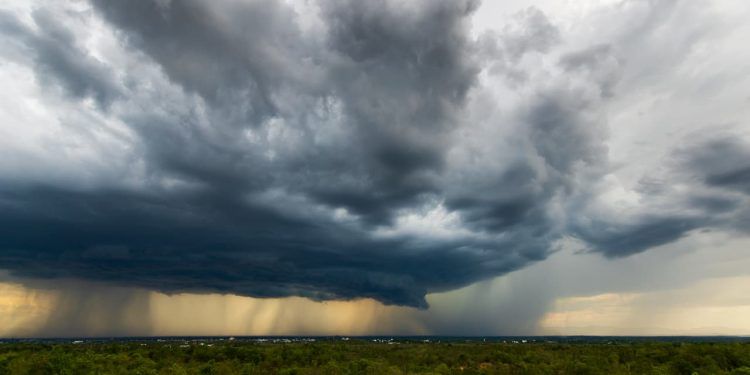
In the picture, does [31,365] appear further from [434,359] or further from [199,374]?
[434,359]

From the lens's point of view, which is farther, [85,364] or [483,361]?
[483,361]

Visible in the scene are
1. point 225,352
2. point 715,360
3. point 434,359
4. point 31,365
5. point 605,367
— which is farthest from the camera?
point 225,352

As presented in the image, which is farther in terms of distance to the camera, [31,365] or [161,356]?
[161,356]

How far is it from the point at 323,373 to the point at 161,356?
151 ft

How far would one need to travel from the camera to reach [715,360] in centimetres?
5553

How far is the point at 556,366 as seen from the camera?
171 ft

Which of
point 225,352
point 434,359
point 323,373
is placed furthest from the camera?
point 225,352

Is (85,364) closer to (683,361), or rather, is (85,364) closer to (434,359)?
(434,359)

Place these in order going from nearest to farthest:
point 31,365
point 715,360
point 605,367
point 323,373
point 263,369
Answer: point 31,365 → point 323,373 → point 605,367 → point 715,360 → point 263,369

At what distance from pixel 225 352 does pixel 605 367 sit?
207 feet

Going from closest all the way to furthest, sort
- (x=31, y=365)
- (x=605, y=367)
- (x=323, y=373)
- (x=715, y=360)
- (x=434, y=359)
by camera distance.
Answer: (x=31, y=365)
(x=323, y=373)
(x=605, y=367)
(x=715, y=360)
(x=434, y=359)

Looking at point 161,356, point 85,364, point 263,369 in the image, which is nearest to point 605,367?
point 263,369

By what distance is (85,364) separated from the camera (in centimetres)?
4341

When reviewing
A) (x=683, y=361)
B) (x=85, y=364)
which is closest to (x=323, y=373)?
(x=85, y=364)
